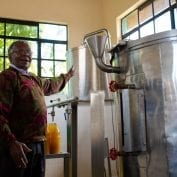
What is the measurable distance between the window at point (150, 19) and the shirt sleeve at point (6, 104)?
Result: 6.31 feet

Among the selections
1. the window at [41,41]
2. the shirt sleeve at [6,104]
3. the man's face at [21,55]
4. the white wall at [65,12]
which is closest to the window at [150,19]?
the white wall at [65,12]

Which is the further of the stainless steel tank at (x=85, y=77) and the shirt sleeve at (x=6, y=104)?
the stainless steel tank at (x=85, y=77)

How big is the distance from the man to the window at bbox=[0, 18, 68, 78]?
7.01 ft

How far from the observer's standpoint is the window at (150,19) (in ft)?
10.3

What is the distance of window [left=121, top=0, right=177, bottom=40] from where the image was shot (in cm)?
315

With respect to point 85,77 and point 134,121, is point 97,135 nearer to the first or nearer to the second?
point 134,121

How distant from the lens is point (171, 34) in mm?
1649

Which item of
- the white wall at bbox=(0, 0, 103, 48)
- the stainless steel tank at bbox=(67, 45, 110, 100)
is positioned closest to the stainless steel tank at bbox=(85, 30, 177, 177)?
the stainless steel tank at bbox=(67, 45, 110, 100)

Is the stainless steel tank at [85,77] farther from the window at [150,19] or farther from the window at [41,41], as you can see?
the window at [41,41]

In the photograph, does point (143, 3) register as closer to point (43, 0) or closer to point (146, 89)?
point (43, 0)

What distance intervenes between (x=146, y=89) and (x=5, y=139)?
753 mm

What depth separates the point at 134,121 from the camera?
171 centimetres

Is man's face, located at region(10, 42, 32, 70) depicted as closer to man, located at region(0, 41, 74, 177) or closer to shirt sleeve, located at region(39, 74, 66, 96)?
man, located at region(0, 41, 74, 177)

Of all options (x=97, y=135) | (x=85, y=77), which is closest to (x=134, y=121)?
(x=97, y=135)
